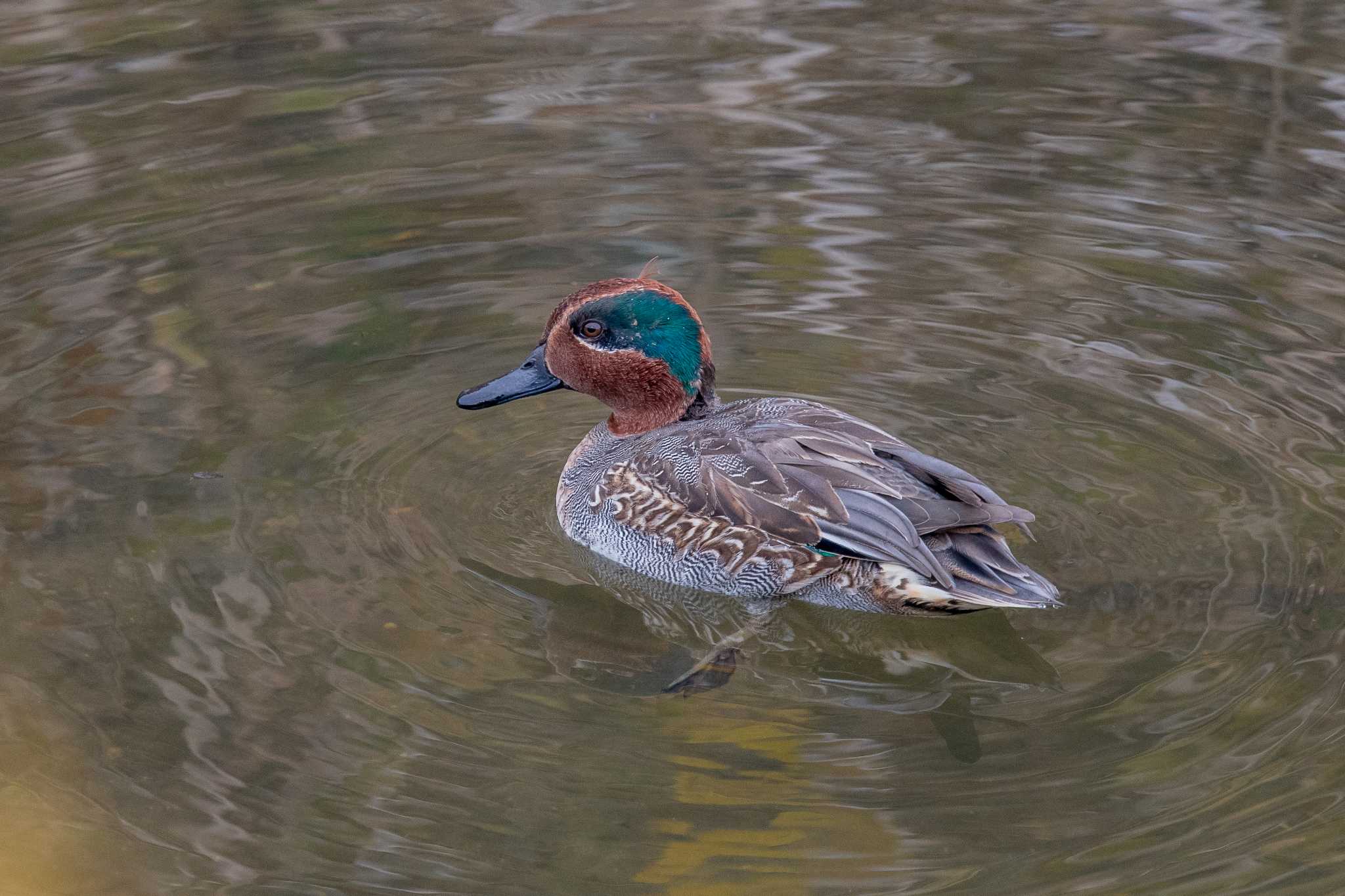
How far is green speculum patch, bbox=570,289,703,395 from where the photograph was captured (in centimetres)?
608

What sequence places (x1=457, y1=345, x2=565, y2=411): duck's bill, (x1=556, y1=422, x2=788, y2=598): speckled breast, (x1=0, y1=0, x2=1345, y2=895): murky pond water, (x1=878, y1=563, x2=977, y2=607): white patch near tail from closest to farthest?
(x1=0, y1=0, x2=1345, y2=895): murky pond water, (x1=878, y1=563, x2=977, y2=607): white patch near tail, (x1=556, y1=422, x2=788, y2=598): speckled breast, (x1=457, y1=345, x2=565, y2=411): duck's bill

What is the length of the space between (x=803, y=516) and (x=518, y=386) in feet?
5.04

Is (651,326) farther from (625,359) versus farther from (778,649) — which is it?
(778,649)

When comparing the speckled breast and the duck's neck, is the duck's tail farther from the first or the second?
the duck's neck

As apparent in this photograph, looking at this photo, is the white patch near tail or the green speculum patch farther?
the green speculum patch

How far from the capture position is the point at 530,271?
26.3 ft

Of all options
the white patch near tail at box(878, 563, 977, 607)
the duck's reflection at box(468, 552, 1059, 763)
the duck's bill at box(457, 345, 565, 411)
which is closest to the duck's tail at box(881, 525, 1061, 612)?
the white patch near tail at box(878, 563, 977, 607)

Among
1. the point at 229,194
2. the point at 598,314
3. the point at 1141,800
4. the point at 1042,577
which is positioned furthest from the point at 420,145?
the point at 1141,800

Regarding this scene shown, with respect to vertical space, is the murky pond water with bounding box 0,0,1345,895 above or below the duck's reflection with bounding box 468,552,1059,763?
above

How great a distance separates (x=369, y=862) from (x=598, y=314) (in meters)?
2.60

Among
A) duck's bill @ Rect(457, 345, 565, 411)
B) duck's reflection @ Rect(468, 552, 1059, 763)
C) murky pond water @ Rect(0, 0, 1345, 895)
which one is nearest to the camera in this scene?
murky pond water @ Rect(0, 0, 1345, 895)

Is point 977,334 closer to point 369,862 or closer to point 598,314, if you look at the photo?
point 598,314

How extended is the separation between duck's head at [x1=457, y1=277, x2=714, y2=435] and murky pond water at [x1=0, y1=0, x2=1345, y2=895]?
47 centimetres

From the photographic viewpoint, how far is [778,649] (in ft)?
17.7
